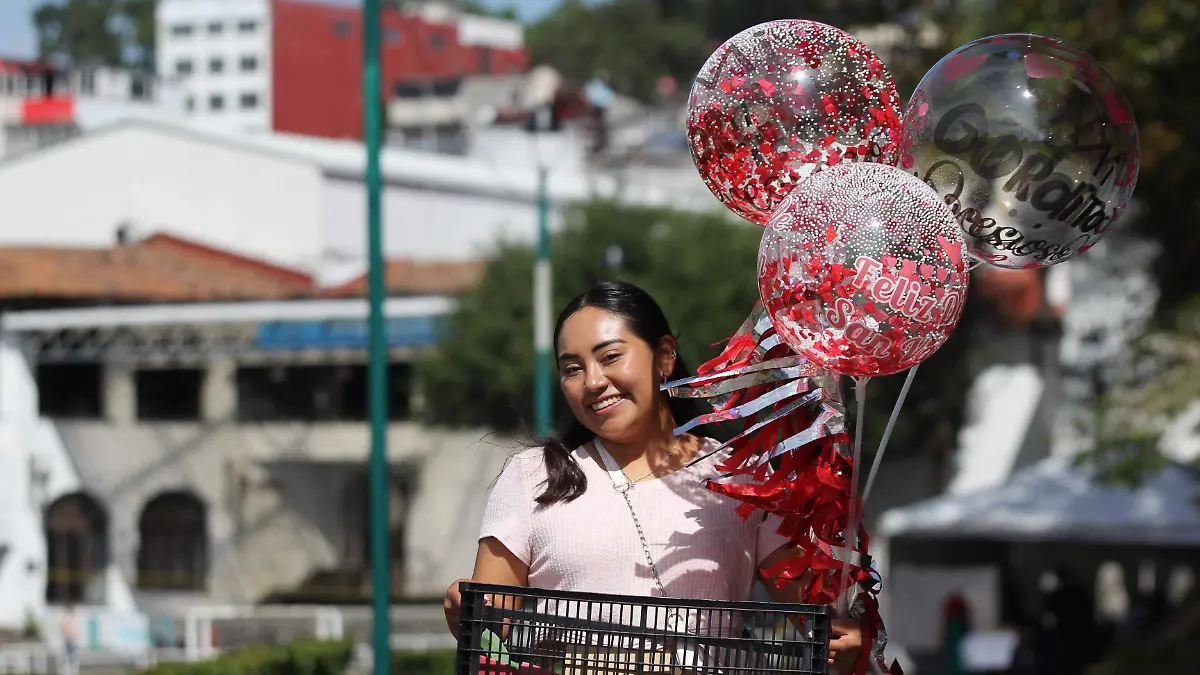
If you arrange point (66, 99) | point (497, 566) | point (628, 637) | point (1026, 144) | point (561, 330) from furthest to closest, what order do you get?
point (66, 99) → point (1026, 144) → point (561, 330) → point (497, 566) → point (628, 637)

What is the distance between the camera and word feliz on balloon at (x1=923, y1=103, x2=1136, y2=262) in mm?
3887

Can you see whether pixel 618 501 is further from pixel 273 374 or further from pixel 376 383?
pixel 273 374

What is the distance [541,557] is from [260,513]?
33.6 meters

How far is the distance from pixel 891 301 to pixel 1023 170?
623mm

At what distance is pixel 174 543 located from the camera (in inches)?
1420

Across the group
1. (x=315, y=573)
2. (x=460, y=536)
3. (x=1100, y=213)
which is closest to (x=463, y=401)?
(x=460, y=536)

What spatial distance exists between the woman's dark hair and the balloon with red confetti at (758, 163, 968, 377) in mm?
251

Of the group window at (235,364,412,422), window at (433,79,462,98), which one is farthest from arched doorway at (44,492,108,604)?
window at (433,79,462,98)

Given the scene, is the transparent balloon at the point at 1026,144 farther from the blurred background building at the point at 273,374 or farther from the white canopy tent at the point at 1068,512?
the blurred background building at the point at 273,374

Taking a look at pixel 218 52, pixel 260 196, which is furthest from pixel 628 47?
pixel 260 196

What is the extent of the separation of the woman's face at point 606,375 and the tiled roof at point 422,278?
3041 centimetres

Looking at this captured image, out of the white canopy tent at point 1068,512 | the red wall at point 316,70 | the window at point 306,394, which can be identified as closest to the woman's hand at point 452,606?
the white canopy tent at point 1068,512

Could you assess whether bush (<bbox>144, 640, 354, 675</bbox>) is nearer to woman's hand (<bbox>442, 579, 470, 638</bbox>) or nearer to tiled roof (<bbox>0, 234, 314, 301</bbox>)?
woman's hand (<bbox>442, 579, 470, 638</bbox>)

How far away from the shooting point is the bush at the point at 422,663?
1781 cm
